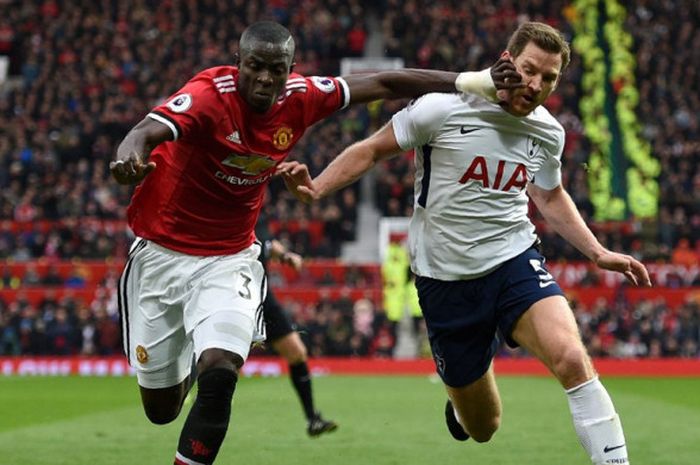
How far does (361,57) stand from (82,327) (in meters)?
13.4

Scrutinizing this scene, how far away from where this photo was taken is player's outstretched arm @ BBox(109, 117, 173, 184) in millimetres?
5609

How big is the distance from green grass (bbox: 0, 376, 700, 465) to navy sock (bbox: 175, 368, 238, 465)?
270 cm

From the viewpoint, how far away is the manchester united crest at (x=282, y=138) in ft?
22.0

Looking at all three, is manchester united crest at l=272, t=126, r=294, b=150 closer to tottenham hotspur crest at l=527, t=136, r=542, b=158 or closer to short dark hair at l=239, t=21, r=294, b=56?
short dark hair at l=239, t=21, r=294, b=56

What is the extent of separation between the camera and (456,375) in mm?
7191

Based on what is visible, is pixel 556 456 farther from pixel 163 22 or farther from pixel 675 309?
pixel 163 22

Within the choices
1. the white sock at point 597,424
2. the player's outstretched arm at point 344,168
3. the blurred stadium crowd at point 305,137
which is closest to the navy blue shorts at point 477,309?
the white sock at point 597,424

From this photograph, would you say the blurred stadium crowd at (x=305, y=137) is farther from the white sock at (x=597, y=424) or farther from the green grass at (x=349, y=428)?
the white sock at (x=597, y=424)

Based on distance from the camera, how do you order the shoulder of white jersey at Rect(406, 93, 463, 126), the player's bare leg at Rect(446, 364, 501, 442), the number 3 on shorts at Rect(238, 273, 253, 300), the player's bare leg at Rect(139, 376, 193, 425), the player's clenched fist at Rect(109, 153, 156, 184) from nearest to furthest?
the player's clenched fist at Rect(109, 153, 156, 184) < the shoulder of white jersey at Rect(406, 93, 463, 126) < the number 3 on shorts at Rect(238, 273, 253, 300) < the player's bare leg at Rect(446, 364, 501, 442) < the player's bare leg at Rect(139, 376, 193, 425)

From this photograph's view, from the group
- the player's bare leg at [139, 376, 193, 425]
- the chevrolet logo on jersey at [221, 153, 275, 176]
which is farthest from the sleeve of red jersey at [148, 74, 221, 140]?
the player's bare leg at [139, 376, 193, 425]

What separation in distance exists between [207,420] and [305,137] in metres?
22.8

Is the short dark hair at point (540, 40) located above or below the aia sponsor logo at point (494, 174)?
above

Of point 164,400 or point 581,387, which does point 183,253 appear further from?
point 581,387

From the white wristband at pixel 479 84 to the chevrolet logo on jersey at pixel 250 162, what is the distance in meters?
1.11
